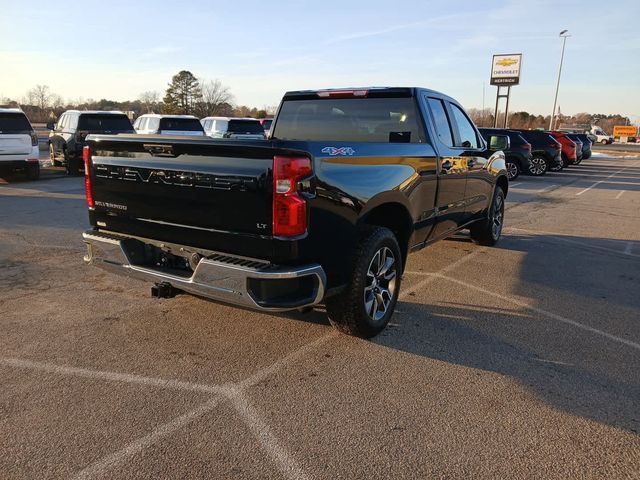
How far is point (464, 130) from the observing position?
20.2 ft

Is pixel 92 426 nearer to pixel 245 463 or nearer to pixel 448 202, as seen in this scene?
pixel 245 463

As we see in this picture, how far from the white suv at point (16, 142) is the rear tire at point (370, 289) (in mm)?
12037

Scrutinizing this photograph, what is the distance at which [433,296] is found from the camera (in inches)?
205

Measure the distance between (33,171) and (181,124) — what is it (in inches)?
196

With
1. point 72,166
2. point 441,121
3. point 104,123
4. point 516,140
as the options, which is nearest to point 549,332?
point 441,121

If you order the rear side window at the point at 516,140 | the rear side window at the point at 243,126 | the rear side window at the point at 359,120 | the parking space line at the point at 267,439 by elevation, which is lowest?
the parking space line at the point at 267,439

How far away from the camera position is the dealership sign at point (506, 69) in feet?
146

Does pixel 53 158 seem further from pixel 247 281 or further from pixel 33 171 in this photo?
pixel 247 281

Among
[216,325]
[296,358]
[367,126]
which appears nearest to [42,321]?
[216,325]

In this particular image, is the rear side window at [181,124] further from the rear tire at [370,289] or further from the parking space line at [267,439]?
the parking space line at [267,439]

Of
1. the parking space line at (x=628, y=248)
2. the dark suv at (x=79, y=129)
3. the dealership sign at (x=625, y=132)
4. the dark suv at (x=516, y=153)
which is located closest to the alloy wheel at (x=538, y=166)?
the dark suv at (x=516, y=153)

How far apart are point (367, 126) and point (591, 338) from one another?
2765 mm

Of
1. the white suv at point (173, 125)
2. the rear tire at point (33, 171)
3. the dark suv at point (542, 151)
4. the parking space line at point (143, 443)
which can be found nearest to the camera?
the parking space line at point (143, 443)

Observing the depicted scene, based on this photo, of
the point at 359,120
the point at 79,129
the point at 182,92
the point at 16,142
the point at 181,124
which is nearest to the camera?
the point at 359,120
